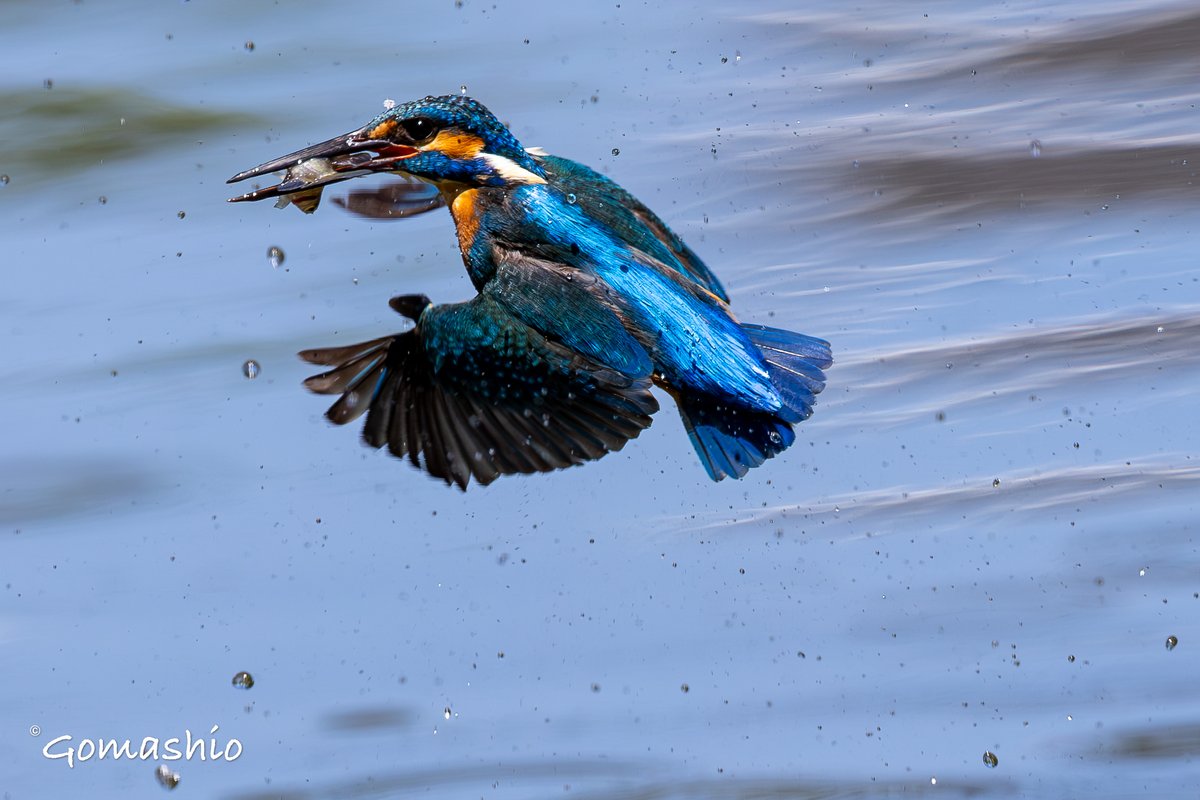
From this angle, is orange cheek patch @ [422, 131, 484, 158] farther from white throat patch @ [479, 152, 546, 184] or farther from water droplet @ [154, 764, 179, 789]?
water droplet @ [154, 764, 179, 789]

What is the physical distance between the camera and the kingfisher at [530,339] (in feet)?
10.5

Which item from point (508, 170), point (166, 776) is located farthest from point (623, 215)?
point (166, 776)

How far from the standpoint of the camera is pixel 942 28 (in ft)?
19.0

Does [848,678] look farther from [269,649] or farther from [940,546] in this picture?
[269,649]

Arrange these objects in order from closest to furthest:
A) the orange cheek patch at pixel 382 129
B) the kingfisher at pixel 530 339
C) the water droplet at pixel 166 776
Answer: the kingfisher at pixel 530 339, the orange cheek patch at pixel 382 129, the water droplet at pixel 166 776

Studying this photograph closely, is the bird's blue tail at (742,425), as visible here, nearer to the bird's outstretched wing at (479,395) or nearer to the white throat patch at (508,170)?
the bird's outstretched wing at (479,395)

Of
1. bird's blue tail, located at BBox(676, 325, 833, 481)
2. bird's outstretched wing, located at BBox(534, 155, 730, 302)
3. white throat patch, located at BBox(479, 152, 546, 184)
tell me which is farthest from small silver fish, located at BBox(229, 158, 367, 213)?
bird's blue tail, located at BBox(676, 325, 833, 481)

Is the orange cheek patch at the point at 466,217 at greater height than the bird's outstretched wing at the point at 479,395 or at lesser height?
Answer: greater

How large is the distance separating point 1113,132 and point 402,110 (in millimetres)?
2750

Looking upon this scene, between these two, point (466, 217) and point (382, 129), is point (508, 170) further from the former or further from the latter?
point (382, 129)

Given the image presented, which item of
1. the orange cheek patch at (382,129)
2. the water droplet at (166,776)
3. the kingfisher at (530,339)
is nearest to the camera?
the kingfisher at (530,339)

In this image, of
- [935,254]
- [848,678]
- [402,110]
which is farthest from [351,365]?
[935,254]

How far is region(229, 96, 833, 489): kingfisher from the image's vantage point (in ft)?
10.5

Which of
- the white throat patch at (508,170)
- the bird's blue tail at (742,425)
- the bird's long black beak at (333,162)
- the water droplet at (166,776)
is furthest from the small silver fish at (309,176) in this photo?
the water droplet at (166,776)
